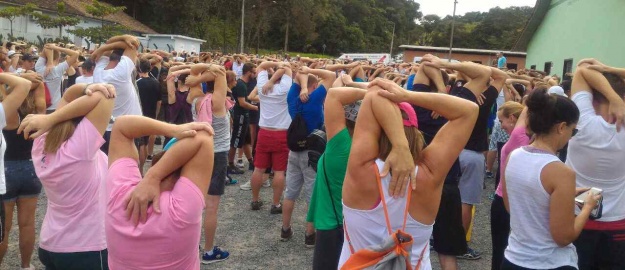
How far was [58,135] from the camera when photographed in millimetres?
2932

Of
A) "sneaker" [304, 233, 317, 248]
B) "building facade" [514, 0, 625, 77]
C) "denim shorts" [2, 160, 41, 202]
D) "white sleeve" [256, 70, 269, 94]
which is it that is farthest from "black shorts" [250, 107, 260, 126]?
"building facade" [514, 0, 625, 77]

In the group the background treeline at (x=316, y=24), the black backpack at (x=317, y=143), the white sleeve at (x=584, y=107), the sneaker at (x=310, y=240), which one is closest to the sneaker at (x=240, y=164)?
the sneaker at (x=310, y=240)

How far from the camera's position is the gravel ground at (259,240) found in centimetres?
517

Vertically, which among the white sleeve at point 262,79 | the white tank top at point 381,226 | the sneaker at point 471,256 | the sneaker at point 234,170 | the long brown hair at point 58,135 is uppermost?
the white sleeve at point 262,79

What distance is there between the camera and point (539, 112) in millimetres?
2758

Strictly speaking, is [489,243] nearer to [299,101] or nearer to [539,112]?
[299,101]

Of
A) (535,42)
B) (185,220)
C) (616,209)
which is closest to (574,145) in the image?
(616,209)

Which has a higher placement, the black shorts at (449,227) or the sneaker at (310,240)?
the black shorts at (449,227)

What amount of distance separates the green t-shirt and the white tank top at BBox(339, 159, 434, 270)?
89cm

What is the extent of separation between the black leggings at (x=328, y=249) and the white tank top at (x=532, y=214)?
1199mm

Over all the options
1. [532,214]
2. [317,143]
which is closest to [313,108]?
[317,143]

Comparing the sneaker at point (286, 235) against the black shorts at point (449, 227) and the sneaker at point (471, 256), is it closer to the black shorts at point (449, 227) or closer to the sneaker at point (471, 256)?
the sneaker at point (471, 256)

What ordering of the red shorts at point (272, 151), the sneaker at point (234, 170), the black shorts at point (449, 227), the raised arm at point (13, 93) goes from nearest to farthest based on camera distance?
the raised arm at point (13, 93) < the black shorts at point (449, 227) < the red shorts at point (272, 151) < the sneaker at point (234, 170)

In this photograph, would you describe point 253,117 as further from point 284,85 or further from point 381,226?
point 381,226
